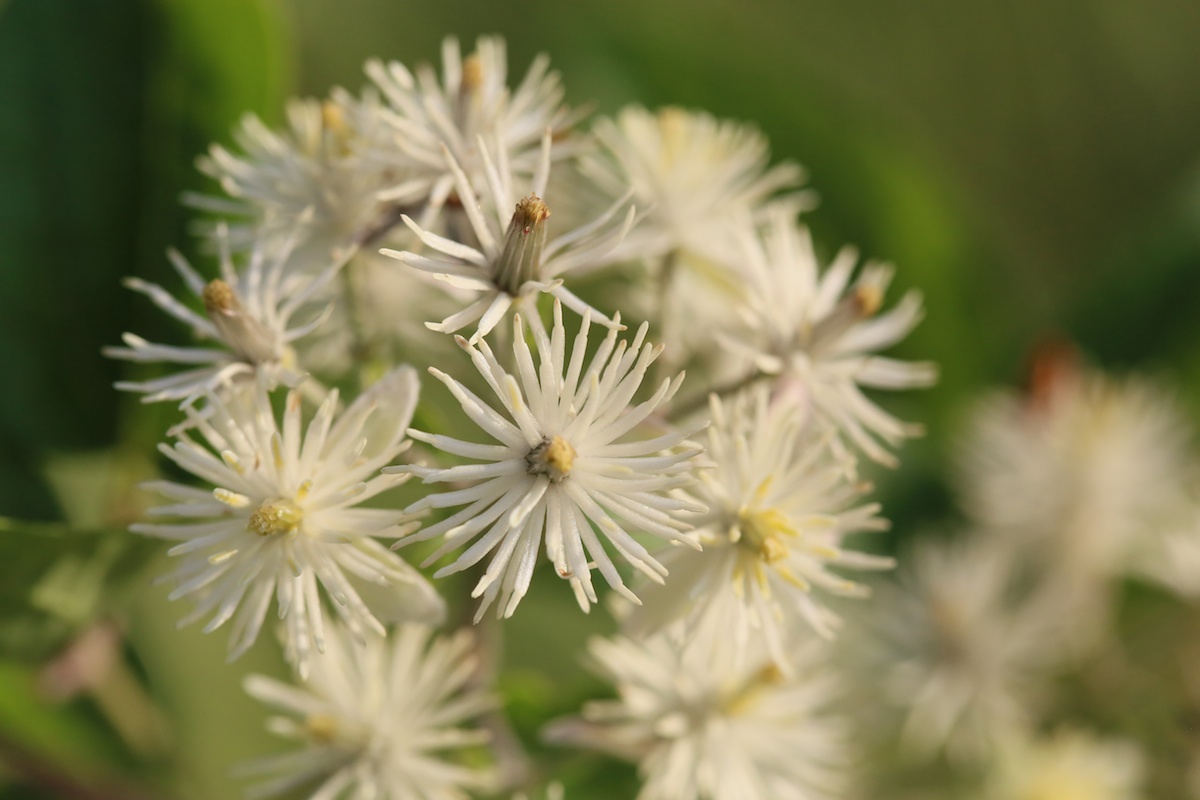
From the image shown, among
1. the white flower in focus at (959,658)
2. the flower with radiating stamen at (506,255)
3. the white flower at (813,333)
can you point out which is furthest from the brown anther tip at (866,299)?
the white flower in focus at (959,658)

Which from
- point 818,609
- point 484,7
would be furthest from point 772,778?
point 484,7

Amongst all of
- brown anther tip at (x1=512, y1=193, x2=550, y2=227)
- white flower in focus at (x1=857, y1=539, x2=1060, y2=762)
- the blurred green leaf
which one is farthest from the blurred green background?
brown anther tip at (x1=512, y1=193, x2=550, y2=227)

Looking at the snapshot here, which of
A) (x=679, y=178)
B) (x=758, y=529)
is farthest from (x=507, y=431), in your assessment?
(x=679, y=178)

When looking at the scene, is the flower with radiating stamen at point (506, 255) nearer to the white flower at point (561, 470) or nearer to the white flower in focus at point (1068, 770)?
the white flower at point (561, 470)

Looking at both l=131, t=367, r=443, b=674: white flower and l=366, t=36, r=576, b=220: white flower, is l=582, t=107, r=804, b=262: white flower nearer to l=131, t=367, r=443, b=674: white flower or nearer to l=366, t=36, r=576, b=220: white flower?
l=366, t=36, r=576, b=220: white flower

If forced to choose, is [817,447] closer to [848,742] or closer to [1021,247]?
[848,742]

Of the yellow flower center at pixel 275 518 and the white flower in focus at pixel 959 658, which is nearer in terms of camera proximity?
the yellow flower center at pixel 275 518

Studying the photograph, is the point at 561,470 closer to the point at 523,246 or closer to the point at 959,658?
the point at 523,246
